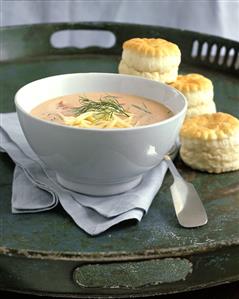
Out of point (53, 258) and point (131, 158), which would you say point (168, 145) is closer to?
point (131, 158)

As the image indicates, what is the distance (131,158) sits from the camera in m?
0.74

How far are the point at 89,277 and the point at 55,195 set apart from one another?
14 centimetres

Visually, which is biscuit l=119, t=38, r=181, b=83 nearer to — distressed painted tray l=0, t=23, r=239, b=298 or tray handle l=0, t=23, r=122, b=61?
distressed painted tray l=0, t=23, r=239, b=298

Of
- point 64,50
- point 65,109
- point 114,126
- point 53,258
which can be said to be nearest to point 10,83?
point 64,50

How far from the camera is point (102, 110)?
79cm

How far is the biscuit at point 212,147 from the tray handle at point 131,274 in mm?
209

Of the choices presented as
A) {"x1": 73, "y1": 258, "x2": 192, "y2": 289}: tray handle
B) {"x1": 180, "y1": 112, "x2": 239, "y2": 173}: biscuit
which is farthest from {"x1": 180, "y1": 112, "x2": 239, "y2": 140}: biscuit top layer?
{"x1": 73, "y1": 258, "x2": 192, "y2": 289}: tray handle

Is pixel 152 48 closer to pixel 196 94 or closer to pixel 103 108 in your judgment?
pixel 196 94

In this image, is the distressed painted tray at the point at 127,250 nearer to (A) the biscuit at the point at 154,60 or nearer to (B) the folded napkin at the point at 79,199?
(B) the folded napkin at the point at 79,199

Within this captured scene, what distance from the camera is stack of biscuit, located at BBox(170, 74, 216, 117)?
39.3 inches

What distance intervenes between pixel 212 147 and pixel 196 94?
153mm

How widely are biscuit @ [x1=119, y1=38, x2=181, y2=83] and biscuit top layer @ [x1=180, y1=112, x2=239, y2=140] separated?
0.15 m

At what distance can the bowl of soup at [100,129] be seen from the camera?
0.72 metres

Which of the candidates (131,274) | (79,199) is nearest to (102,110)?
(79,199)
